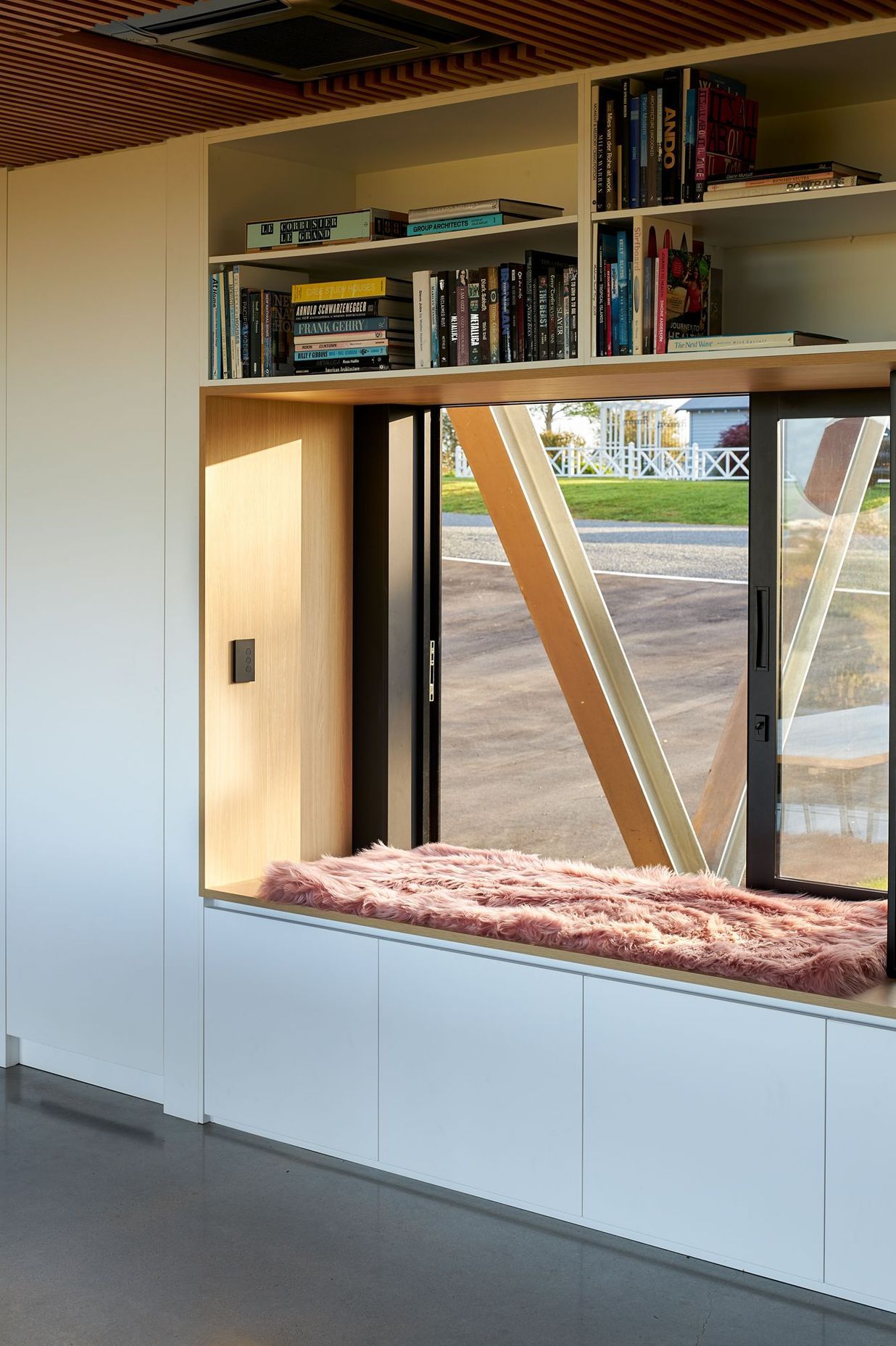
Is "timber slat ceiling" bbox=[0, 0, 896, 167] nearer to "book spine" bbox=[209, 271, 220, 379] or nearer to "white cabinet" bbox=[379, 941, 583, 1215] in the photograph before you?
"book spine" bbox=[209, 271, 220, 379]

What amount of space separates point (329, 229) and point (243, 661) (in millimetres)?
1287

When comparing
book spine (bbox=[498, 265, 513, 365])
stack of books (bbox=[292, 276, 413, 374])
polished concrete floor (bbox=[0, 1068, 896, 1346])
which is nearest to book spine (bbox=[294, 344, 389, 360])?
stack of books (bbox=[292, 276, 413, 374])

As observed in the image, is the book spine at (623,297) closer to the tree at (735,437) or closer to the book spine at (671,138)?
the book spine at (671,138)

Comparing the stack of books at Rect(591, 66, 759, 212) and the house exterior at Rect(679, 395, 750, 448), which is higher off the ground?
the stack of books at Rect(591, 66, 759, 212)

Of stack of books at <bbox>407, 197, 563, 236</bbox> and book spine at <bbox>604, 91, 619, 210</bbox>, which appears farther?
stack of books at <bbox>407, 197, 563, 236</bbox>

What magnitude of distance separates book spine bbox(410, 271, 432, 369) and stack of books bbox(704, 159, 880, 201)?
847 mm

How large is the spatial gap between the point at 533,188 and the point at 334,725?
178 centimetres

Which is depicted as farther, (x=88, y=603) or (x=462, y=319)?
(x=88, y=603)

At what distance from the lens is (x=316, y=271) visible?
4461 mm

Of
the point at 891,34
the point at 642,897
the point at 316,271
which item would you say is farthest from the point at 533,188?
the point at 642,897

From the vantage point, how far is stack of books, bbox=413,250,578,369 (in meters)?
3.70

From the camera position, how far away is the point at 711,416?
14.5 feet

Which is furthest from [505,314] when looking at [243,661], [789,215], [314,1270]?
[314,1270]

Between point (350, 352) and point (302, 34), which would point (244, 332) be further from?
point (302, 34)
